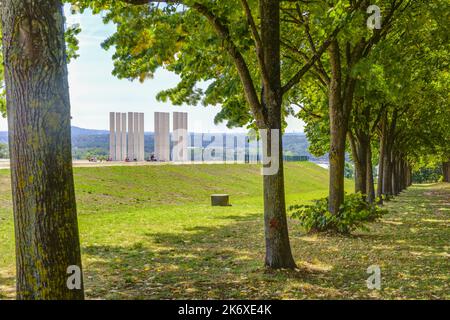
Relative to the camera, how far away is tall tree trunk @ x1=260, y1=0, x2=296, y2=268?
9.04 m

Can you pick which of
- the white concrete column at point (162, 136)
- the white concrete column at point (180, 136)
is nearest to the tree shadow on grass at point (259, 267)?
the white concrete column at point (162, 136)

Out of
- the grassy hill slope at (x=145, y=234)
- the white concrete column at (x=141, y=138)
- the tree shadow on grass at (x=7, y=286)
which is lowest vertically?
the grassy hill slope at (x=145, y=234)

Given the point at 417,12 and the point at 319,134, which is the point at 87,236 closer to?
the point at 417,12

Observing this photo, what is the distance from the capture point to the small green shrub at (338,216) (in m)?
13.7

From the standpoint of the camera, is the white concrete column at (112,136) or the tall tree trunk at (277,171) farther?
the white concrete column at (112,136)

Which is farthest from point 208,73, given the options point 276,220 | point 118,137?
point 118,137

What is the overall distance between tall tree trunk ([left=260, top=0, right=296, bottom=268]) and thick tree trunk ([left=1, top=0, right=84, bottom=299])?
16.1 feet

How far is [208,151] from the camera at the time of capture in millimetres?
61812

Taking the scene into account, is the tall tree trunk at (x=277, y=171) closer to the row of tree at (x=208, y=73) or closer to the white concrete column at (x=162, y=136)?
the row of tree at (x=208, y=73)

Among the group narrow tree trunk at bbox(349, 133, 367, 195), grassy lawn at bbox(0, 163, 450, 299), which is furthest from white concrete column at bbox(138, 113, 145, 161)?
narrow tree trunk at bbox(349, 133, 367, 195)

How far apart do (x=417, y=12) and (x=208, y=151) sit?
48.6 metres

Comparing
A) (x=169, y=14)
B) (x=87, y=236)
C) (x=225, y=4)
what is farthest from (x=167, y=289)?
(x=87, y=236)

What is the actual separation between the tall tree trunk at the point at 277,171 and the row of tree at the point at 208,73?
0.07ft

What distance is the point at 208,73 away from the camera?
13.1m
